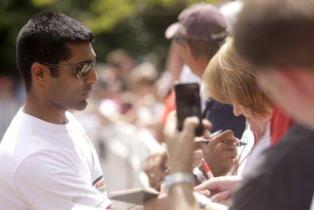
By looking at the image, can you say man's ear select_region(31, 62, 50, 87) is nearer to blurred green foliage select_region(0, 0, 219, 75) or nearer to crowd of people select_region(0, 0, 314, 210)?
crowd of people select_region(0, 0, 314, 210)

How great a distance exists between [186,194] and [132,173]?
663cm

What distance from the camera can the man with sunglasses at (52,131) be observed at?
4262 mm

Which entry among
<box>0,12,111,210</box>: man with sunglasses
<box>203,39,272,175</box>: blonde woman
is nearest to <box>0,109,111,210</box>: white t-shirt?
<box>0,12,111,210</box>: man with sunglasses

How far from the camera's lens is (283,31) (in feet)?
8.89

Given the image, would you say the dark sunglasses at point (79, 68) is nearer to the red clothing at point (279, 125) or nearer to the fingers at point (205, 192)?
the fingers at point (205, 192)

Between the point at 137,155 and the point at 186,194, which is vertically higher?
the point at 186,194

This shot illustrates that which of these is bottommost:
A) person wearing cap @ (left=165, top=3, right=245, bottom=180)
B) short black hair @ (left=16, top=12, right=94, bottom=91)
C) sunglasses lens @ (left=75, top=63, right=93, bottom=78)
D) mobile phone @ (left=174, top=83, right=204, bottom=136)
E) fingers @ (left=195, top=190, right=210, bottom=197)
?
fingers @ (left=195, top=190, right=210, bottom=197)

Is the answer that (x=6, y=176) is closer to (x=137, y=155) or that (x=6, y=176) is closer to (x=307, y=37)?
(x=307, y=37)

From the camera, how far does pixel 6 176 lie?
14.1 feet

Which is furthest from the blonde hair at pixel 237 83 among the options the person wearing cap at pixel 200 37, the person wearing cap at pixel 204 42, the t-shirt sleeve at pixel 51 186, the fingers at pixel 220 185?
the person wearing cap at pixel 200 37

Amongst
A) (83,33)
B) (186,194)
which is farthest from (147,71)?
(186,194)

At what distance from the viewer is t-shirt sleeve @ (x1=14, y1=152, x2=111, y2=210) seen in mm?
4242

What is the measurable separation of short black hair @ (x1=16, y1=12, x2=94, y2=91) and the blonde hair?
791 millimetres

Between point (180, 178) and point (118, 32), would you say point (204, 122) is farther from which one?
point (118, 32)
